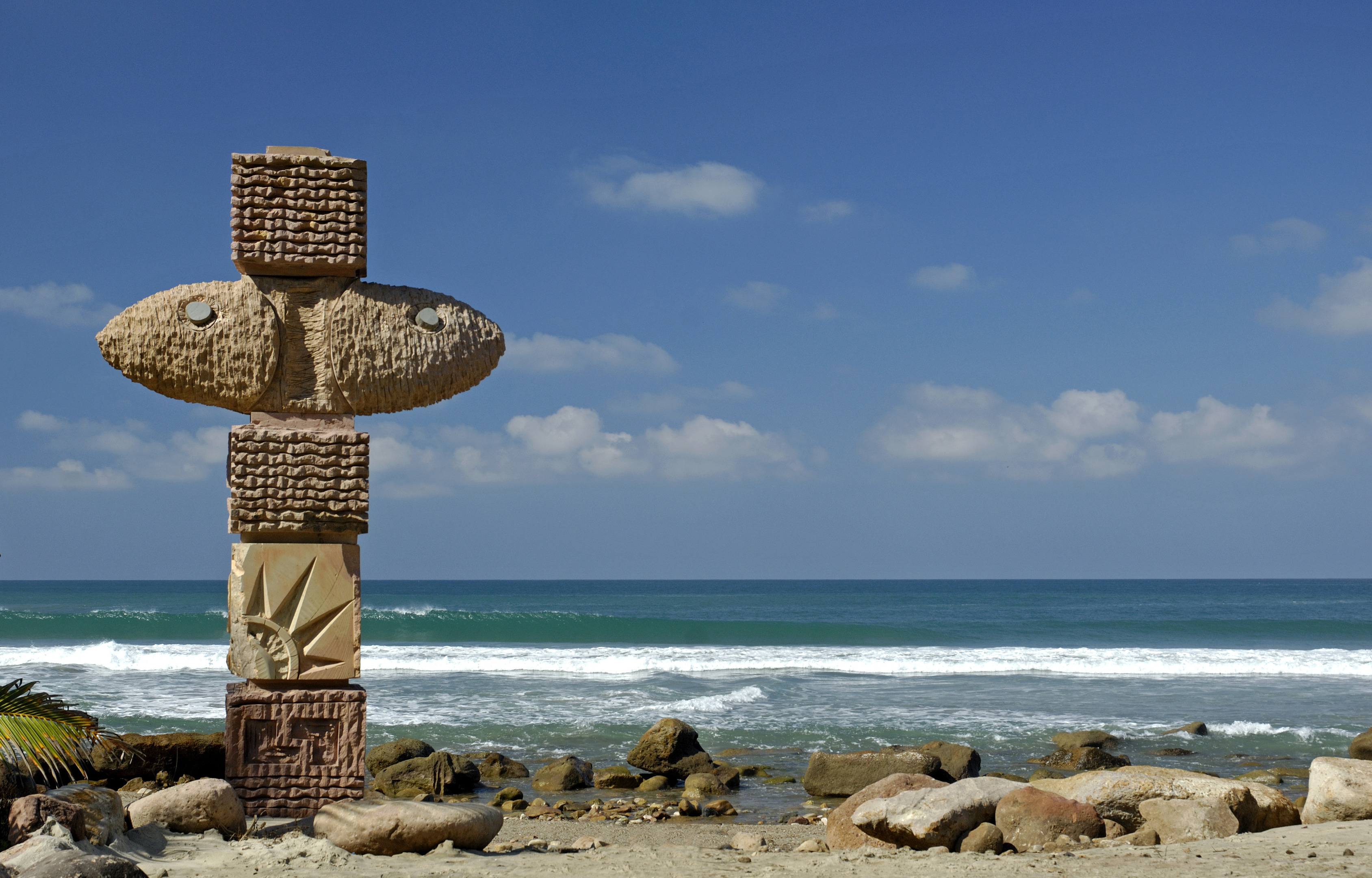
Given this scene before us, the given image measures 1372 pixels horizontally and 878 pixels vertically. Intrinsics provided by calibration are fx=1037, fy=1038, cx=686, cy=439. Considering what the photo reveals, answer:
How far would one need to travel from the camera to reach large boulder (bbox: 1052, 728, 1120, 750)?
12.3 meters

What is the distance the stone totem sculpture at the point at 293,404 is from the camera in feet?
21.5

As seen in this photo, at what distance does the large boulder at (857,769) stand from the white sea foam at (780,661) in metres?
10.2

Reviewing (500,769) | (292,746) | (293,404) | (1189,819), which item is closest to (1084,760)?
(1189,819)

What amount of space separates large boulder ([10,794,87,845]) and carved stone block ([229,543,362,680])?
1.30m

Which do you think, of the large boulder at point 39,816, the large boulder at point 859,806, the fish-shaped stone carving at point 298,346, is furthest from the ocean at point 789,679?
the large boulder at point 39,816

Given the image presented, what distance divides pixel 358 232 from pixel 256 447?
152cm

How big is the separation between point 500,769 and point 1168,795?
254 inches

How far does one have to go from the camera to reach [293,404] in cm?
667

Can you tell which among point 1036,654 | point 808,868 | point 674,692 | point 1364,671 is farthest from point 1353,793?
point 1036,654

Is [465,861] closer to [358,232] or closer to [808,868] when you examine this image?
[808,868]

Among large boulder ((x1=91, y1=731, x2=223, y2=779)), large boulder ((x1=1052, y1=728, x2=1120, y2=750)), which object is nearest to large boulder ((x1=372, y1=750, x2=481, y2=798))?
large boulder ((x1=91, y1=731, x2=223, y2=779))

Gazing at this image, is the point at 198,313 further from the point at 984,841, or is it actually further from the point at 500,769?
the point at 500,769

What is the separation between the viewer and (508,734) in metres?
13.4

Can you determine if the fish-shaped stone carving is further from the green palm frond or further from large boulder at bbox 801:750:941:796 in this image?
large boulder at bbox 801:750:941:796
